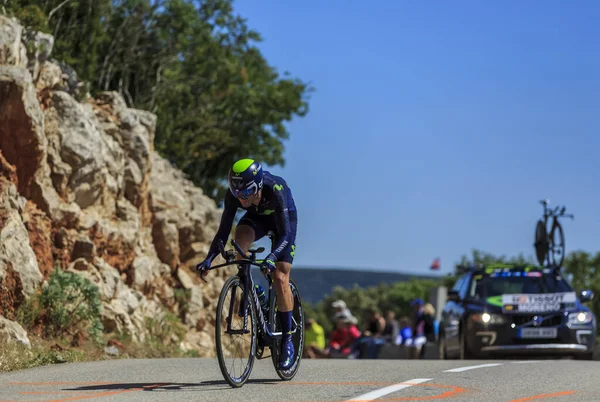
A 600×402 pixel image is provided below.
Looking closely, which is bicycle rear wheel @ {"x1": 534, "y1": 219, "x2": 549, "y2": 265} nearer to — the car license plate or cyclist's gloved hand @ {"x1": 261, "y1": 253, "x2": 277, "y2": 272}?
→ the car license plate

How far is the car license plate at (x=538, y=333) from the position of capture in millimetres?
18422

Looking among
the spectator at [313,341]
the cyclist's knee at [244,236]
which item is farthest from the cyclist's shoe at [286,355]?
the spectator at [313,341]

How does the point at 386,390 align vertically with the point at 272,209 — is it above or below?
below

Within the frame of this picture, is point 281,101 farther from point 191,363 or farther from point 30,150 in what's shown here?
Result: point 191,363

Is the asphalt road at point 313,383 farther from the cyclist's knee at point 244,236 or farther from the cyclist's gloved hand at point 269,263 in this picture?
the cyclist's knee at point 244,236

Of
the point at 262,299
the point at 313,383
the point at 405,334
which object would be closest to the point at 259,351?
the point at 262,299

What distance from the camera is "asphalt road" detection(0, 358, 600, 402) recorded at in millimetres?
9180

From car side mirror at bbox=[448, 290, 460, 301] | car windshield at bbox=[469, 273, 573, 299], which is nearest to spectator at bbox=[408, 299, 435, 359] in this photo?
car side mirror at bbox=[448, 290, 460, 301]

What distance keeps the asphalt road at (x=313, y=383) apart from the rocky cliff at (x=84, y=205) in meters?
3.24

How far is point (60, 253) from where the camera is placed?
62.1 feet

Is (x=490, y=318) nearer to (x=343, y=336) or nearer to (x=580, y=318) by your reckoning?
(x=580, y=318)

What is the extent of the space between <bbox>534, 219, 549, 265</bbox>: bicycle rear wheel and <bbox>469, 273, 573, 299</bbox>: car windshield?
8159 mm

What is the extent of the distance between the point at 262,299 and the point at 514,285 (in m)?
9.78

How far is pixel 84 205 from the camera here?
20.8 metres
